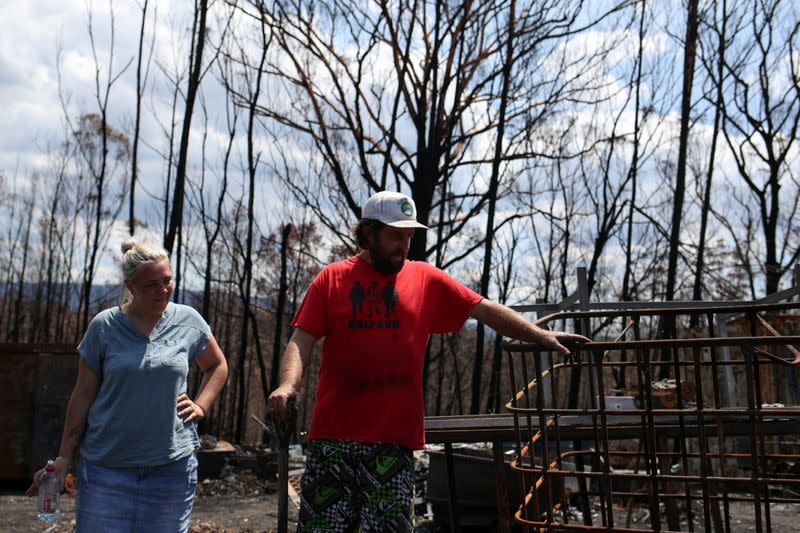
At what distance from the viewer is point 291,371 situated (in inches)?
110

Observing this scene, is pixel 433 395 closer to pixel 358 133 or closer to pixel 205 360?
pixel 358 133

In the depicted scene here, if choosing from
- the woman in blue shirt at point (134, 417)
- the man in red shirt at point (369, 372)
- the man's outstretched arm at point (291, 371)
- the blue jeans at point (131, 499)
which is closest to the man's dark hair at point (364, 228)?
the man in red shirt at point (369, 372)

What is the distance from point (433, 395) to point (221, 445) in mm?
29657

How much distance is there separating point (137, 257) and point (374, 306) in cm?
88

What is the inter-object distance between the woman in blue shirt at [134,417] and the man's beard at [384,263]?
0.79m

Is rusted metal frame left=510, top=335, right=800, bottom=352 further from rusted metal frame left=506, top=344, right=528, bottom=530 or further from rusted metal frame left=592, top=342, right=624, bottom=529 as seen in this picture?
rusted metal frame left=506, top=344, right=528, bottom=530

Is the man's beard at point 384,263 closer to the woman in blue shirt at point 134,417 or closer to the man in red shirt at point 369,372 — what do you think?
the man in red shirt at point 369,372

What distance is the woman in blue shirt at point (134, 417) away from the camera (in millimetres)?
2924

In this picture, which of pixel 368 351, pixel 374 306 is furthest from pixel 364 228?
pixel 368 351

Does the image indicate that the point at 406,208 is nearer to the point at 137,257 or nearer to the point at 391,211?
the point at 391,211

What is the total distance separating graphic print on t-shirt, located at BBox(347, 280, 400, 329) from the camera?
2.85 meters

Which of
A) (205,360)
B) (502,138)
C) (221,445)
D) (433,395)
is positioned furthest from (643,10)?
(433,395)

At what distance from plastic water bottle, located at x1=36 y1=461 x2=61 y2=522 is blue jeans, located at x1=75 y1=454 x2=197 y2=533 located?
0.09 metres

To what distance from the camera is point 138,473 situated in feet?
9.70
